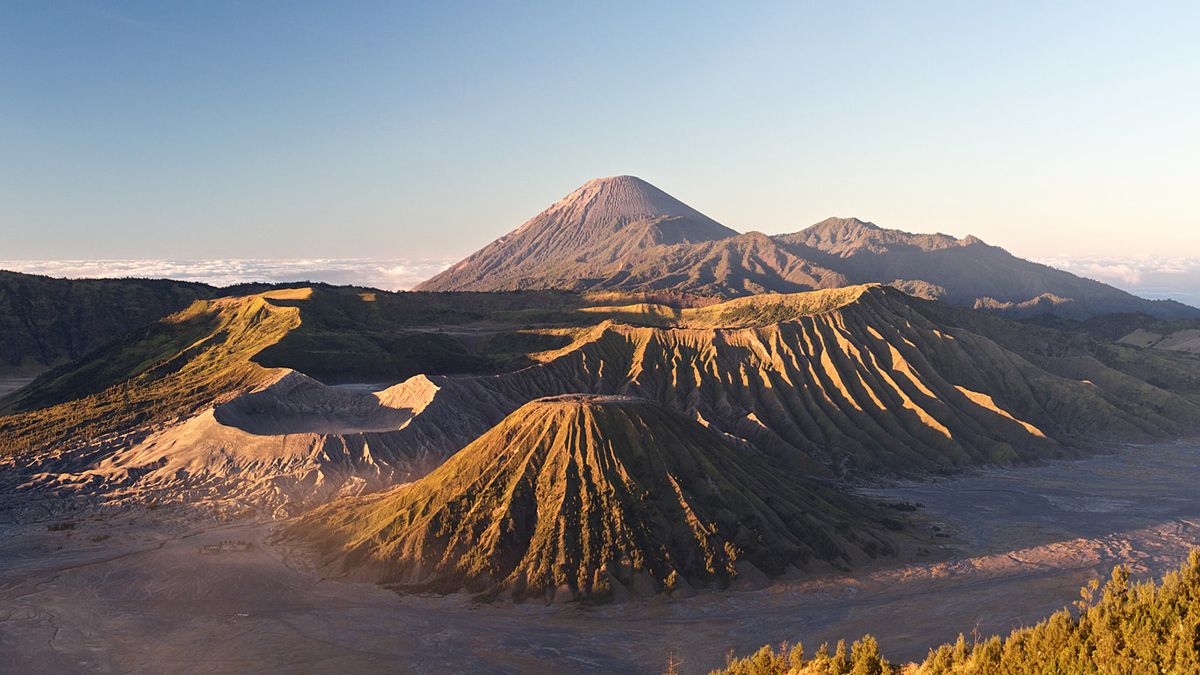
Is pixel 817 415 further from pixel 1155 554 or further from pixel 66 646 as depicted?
pixel 66 646

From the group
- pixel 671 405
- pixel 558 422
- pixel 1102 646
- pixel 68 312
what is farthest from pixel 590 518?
pixel 68 312

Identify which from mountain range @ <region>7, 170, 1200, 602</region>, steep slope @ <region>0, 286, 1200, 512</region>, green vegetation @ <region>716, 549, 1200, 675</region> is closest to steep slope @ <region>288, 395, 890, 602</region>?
mountain range @ <region>7, 170, 1200, 602</region>

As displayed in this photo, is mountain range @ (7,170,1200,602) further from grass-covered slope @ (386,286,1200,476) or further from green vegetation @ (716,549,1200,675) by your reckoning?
green vegetation @ (716,549,1200,675)

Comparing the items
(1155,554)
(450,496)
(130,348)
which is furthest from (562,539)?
Result: (130,348)

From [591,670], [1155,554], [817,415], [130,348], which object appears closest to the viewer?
[591,670]

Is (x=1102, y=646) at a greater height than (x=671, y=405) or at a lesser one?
lesser

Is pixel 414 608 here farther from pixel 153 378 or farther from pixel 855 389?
pixel 153 378
